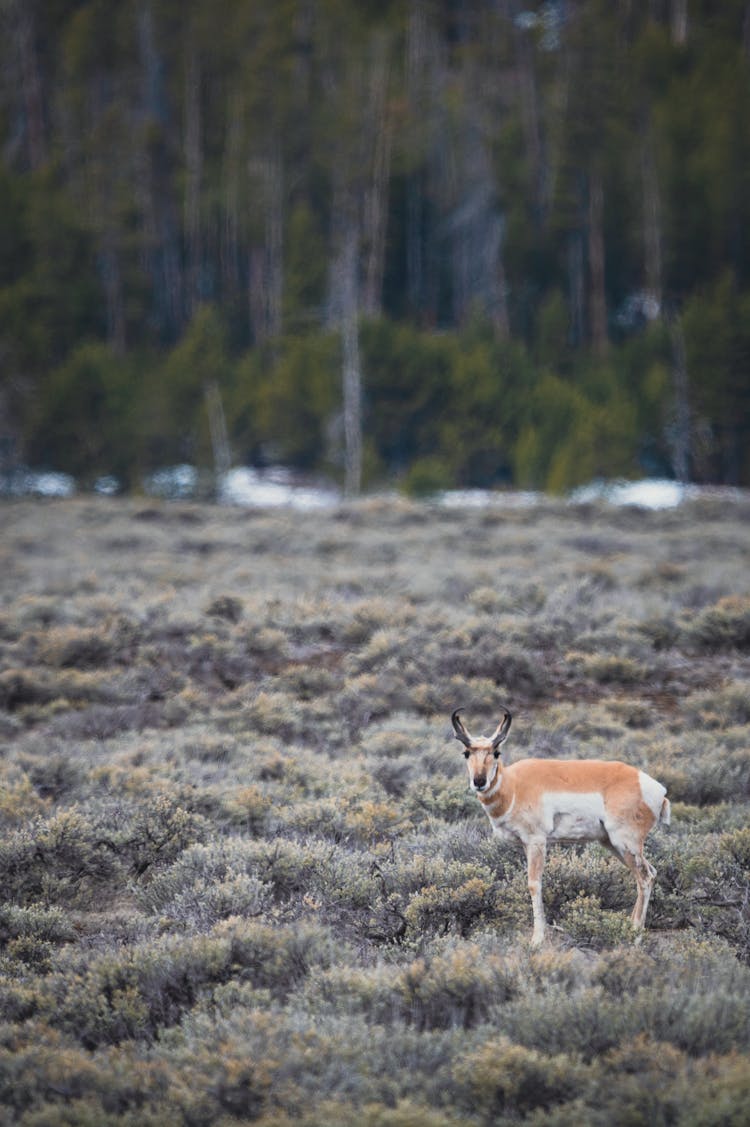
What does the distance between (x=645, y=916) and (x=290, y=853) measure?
6.38 ft

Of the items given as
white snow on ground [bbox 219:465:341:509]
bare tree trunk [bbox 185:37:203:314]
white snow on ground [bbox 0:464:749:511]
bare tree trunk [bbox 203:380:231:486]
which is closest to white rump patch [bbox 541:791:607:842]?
white snow on ground [bbox 0:464:749:511]

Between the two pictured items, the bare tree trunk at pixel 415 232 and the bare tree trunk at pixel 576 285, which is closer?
the bare tree trunk at pixel 576 285

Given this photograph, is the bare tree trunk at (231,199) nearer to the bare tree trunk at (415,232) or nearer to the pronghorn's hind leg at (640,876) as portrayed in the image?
the bare tree trunk at (415,232)

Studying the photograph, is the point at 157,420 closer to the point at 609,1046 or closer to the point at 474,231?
the point at 474,231

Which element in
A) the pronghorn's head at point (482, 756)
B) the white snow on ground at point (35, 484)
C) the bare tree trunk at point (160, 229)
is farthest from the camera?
the bare tree trunk at point (160, 229)

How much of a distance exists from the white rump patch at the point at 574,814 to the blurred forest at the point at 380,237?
978 inches

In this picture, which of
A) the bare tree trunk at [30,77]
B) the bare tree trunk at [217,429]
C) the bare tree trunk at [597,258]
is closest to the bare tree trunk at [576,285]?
the bare tree trunk at [597,258]

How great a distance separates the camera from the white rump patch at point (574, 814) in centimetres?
486

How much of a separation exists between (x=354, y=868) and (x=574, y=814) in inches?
51.3

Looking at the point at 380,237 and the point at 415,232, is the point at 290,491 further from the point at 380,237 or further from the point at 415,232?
the point at 415,232

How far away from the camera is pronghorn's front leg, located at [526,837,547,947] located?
4637mm

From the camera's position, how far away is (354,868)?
5.42 metres

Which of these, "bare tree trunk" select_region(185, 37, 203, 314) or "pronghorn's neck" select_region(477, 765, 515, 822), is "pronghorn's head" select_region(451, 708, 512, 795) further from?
"bare tree trunk" select_region(185, 37, 203, 314)

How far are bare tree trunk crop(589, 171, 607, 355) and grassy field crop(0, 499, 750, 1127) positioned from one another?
25452 millimetres
